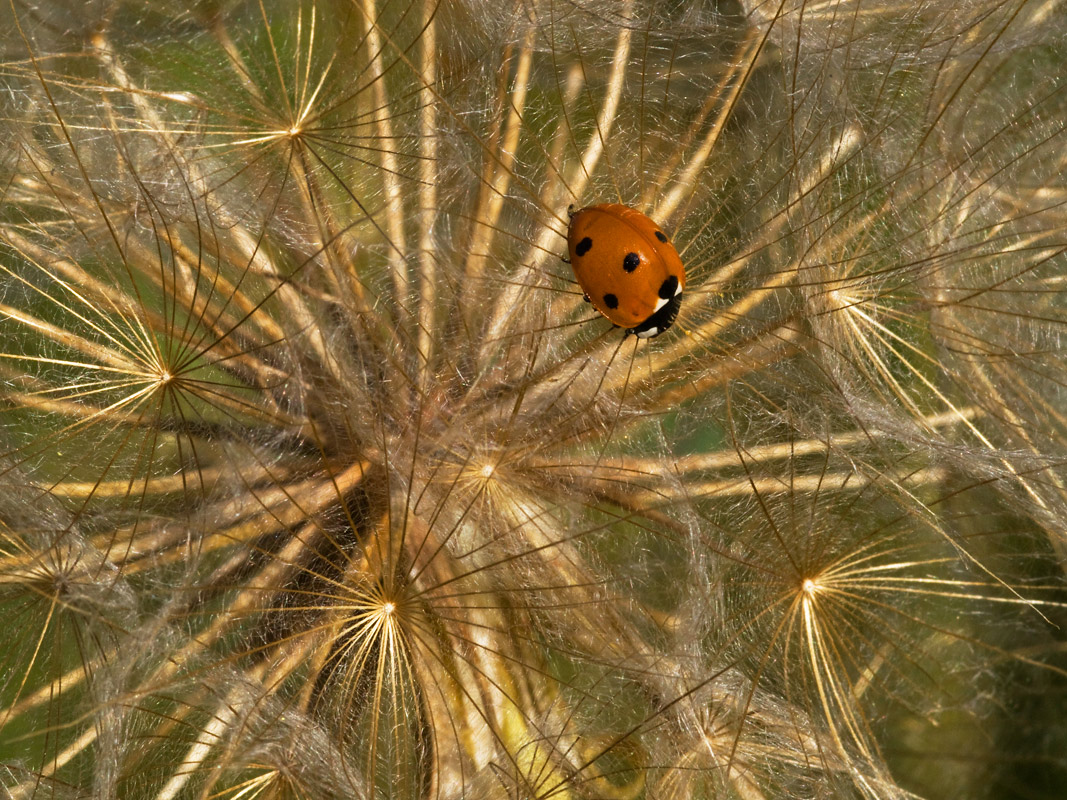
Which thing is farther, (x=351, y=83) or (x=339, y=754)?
(x=351, y=83)

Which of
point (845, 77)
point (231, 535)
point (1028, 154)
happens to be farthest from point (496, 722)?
point (1028, 154)

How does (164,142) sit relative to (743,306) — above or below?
above

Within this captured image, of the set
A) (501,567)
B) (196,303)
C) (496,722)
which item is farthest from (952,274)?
(196,303)

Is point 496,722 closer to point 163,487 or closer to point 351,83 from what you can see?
point 163,487

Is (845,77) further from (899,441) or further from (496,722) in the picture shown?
(496,722)

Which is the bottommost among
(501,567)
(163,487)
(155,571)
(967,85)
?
(501,567)
